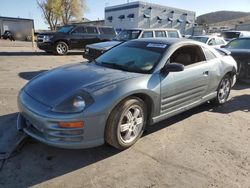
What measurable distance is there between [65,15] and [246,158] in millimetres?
60290

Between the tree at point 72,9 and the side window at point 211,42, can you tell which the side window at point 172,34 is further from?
the tree at point 72,9

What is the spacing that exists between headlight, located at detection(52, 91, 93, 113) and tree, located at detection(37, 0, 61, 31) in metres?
58.3

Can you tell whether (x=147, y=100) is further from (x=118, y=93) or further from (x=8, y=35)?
(x=8, y=35)

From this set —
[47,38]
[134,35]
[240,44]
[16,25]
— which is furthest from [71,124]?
[16,25]

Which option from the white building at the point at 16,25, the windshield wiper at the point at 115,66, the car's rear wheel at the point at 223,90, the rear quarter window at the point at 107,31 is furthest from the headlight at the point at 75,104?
the white building at the point at 16,25

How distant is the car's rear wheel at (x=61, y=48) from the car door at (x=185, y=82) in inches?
437

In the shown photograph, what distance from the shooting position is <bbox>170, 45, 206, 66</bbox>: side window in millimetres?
4543

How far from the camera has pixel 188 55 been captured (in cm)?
482

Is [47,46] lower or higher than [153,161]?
higher

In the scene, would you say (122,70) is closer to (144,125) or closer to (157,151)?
(144,125)

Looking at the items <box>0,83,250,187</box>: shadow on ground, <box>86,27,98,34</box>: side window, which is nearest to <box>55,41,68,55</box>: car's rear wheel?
<box>86,27,98,34</box>: side window

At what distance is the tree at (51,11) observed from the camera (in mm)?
56438

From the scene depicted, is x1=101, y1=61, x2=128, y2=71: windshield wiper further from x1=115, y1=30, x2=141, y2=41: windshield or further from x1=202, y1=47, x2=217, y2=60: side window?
x1=115, y1=30, x2=141, y2=41: windshield

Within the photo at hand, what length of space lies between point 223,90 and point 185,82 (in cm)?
186
